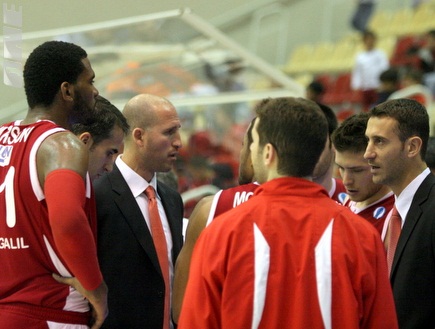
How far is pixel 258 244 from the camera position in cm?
301

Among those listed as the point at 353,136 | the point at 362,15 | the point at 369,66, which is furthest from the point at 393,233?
the point at 362,15

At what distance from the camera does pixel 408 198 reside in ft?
13.7

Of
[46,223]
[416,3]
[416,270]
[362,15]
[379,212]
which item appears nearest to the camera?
[46,223]

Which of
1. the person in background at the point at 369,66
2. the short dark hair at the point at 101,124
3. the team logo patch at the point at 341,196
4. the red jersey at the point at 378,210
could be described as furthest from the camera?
the person in background at the point at 369,66

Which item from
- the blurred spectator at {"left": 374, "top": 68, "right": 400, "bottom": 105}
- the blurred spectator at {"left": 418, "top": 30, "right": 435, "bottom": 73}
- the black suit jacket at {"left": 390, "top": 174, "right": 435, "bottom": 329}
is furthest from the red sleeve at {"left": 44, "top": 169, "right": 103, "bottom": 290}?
the blurred spectator at {"left": 418, "top": 30, "right": 435, "bottom": 73}

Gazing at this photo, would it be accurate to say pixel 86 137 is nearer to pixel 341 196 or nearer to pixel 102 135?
pixel 102 135

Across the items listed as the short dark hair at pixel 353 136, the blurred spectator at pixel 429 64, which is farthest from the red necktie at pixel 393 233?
the blurred spectator at pixel 429 64

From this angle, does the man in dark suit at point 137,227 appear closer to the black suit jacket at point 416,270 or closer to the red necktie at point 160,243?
the red necktie at point 160,243

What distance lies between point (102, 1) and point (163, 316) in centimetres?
729

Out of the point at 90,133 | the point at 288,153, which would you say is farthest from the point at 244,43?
the point at 288,153

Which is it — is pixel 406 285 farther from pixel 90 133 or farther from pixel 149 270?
pixel 90 133

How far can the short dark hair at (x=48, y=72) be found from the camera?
3.83 m

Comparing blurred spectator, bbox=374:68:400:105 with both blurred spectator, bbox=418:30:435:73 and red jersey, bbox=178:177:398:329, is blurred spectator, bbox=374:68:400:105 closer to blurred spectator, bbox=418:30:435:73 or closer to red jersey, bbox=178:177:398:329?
blurred spectator, bbox=418:30:435:73

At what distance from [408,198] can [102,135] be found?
61.1 inches
